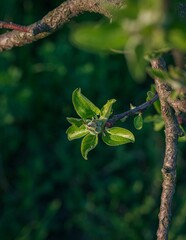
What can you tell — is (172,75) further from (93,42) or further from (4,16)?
(4,16)

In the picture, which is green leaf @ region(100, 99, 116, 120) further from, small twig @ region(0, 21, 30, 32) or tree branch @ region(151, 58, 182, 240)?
small twig @ region(0, 21, 30, 32)

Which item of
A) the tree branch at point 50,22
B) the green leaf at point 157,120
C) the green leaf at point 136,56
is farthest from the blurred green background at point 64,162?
the green leaf at point 136,56

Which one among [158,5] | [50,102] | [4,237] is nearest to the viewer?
[158,5]

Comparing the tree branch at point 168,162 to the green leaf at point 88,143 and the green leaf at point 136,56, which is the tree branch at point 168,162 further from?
the green leaf at point 136,56

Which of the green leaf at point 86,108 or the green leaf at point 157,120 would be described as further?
the green leaf at point 157,120

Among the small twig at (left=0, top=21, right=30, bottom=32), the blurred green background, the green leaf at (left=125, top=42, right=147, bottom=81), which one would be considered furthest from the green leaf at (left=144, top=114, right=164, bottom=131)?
the blurred green background

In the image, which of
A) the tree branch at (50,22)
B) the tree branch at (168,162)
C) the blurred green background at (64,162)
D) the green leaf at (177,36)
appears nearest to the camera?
the green leaf at (177,36)

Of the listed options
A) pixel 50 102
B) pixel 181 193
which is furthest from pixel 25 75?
pixel 181 193
